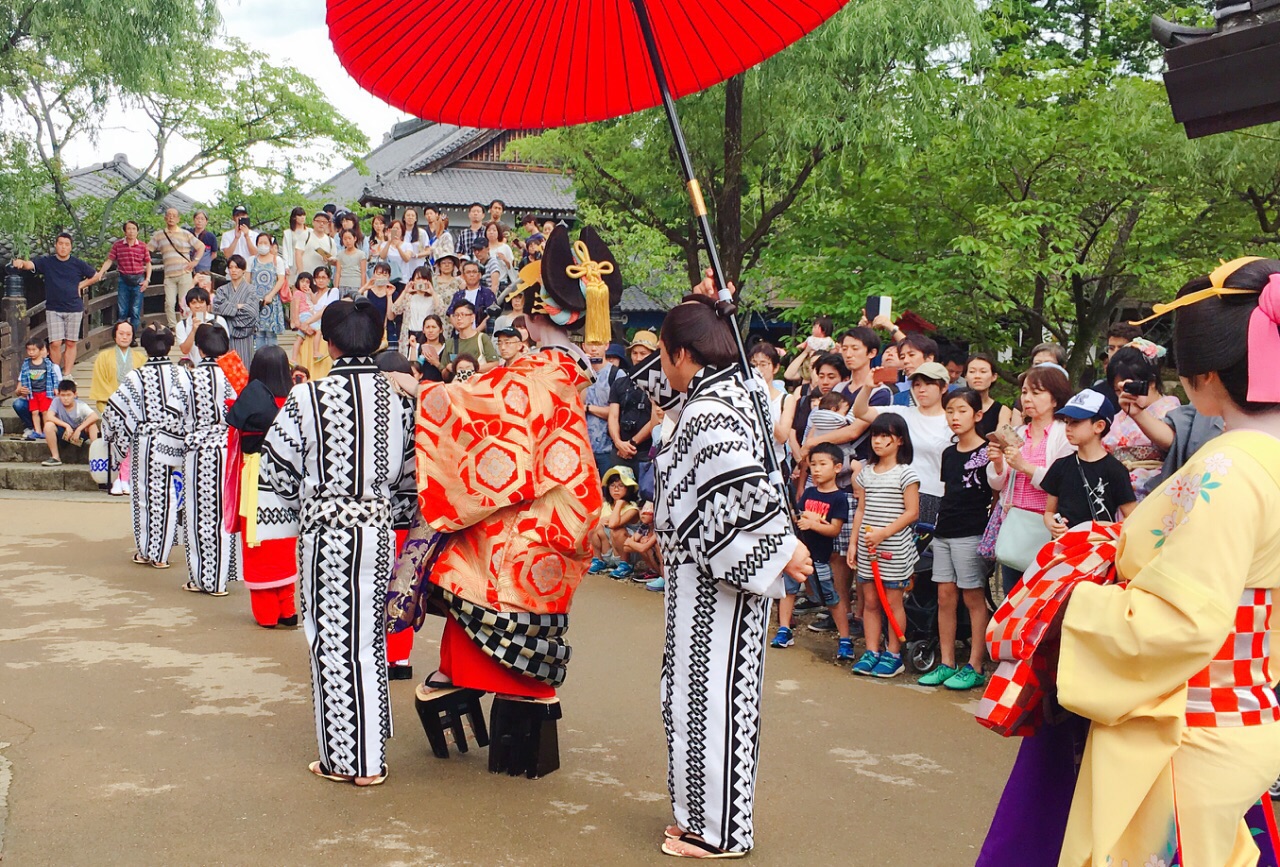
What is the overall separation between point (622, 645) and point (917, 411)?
7.25 feet

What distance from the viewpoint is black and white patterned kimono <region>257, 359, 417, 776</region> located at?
15.2 ft

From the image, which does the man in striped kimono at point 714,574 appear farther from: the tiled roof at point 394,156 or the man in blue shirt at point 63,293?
the tiled roof at point 394,156

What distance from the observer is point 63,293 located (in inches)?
619

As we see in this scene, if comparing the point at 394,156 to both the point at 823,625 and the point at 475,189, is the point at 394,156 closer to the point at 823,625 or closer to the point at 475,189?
the point at 475,189

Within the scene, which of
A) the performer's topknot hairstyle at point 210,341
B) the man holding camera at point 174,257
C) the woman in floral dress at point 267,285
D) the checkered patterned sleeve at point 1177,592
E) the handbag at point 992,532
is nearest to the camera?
the checkered patterned sleeve at point 1177,592

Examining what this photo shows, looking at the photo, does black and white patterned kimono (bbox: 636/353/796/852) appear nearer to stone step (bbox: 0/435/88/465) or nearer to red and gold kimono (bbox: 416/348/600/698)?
red and gold kimono (bbox: 416/348/600/698)

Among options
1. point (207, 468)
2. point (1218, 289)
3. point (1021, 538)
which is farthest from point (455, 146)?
point (1218, 289)

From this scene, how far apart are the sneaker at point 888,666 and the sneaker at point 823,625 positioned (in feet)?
3.40

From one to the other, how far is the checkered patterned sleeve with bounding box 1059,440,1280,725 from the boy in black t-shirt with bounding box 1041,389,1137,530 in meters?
3.05

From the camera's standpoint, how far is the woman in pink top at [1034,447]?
5746 mm

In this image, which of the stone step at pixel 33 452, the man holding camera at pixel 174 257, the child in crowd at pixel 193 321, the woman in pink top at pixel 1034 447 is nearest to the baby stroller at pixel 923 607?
the woman in pink top at pixel 1034 447

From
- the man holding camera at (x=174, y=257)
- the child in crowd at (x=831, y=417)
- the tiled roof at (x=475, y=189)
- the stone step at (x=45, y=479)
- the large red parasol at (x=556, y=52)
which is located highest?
the tiled roof at (x=475, y=189)

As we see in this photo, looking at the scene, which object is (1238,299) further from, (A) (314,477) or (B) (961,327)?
(B) (961,327)

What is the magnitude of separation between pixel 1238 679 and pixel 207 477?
25.2 ft
